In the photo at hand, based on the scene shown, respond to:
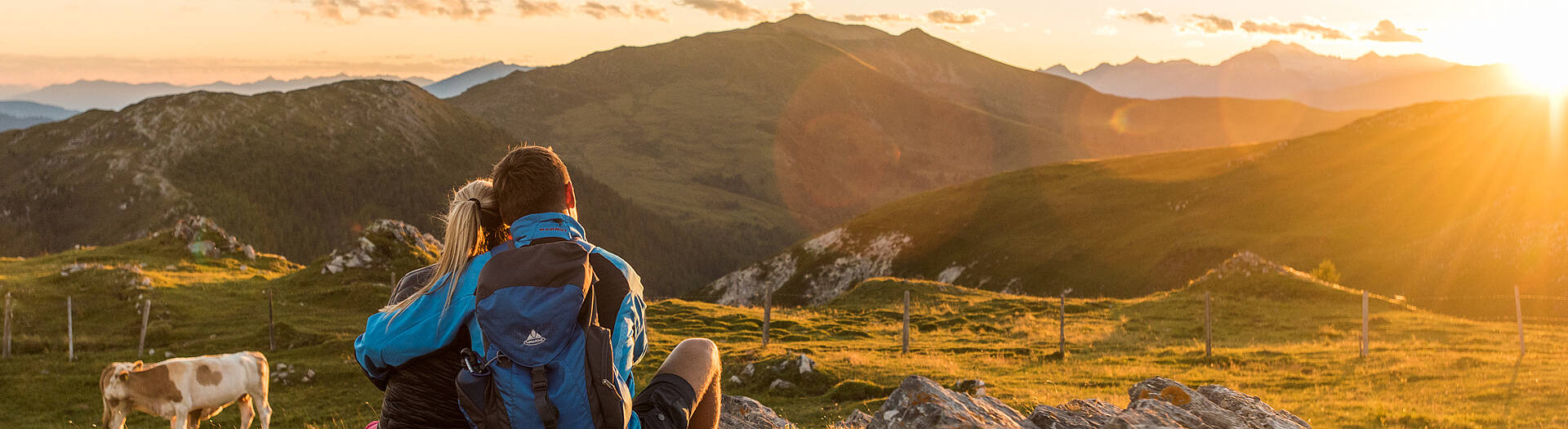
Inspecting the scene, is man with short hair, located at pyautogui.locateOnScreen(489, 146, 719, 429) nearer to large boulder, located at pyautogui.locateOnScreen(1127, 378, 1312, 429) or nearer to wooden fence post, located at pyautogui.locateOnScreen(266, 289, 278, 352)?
large boulder, located at pyautogui.locateOnScreen(1127, 378, 1312, 429)

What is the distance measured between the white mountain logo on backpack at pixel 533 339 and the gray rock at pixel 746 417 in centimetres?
508

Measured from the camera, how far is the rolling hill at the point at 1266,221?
54.8 meters

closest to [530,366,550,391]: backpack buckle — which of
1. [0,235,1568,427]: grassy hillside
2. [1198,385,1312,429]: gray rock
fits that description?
[1198,385,1312,429]: gray rock

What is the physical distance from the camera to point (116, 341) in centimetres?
2962

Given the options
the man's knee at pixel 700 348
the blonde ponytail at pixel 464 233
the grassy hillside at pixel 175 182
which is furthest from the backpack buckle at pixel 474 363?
the grassy hillside at pixel 175 182

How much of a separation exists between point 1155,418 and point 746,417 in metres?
4.41

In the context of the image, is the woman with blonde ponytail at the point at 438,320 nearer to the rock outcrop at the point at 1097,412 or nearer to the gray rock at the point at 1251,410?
the rock outcrop at the point at 1097,412

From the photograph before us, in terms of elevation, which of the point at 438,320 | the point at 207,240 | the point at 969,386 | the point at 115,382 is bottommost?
the point at 207,240

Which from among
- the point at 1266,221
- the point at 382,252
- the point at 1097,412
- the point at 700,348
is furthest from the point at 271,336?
the point at 1266,221

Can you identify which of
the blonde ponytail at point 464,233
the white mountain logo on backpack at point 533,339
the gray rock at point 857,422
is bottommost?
the gray rock at point 857,422

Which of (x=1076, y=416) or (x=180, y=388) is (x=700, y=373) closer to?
(x=1076, y=416)

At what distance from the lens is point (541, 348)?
167 inches

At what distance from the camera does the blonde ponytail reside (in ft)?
14.8

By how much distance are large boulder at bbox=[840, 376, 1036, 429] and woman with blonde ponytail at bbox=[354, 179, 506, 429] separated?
163 inches
